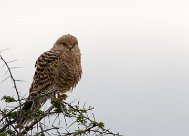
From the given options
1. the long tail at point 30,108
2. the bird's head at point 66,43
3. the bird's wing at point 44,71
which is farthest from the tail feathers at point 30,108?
the bird's head at point 66,43

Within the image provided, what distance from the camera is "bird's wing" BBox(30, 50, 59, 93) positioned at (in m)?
9.80

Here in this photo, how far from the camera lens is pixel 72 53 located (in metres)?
10.5

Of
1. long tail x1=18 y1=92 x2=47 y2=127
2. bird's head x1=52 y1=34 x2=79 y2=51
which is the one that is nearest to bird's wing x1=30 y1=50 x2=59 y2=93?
bird's head x1=52 y1=34 x2=79 y2=51

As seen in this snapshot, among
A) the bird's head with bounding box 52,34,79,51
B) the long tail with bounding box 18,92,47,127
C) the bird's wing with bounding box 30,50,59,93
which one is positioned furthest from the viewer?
the bird's head with bounding box 52,34,79,51

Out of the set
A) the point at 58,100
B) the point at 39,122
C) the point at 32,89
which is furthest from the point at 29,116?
the point at 32,89

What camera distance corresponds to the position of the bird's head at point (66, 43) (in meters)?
10.7

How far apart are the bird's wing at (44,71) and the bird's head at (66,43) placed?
1.52 feet

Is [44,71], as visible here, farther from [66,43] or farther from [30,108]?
[30,108]

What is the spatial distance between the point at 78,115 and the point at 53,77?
4.46m

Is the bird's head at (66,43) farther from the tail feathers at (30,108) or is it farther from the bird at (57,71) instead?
the tail feathers at (30,108)

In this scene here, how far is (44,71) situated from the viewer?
995cm

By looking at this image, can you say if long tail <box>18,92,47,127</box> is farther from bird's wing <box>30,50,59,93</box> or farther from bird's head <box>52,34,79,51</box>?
bird's head <box>52,34,79,51</box>

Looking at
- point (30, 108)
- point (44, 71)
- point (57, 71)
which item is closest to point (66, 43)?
point (57, 71)

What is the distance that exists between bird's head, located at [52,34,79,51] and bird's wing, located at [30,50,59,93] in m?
0.46
